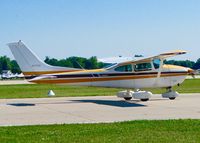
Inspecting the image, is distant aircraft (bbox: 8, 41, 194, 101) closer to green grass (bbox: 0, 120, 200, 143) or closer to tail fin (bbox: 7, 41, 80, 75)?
tail fin (bbox: 7, 41, 80, 75)

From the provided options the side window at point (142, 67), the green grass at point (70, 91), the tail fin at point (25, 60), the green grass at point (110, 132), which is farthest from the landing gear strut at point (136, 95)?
the green grass at point (110, 132)

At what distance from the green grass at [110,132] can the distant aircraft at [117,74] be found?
855 centimetres

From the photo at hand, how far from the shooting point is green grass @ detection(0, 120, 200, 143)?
914cm

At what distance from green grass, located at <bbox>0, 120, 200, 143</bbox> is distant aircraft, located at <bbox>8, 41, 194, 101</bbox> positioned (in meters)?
8.55

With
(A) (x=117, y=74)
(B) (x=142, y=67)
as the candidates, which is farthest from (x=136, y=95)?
(B) (x=142, y=67)

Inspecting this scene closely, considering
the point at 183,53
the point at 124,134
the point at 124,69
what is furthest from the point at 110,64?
the point at 124,134

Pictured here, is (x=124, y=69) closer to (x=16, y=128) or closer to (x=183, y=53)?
(x=183, y=53)

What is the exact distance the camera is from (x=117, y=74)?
69.4 ft

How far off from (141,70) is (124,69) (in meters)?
0.86

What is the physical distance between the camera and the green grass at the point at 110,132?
9.14m

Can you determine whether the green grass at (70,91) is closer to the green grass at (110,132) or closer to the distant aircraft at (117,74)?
the distant aircraft at (117,74)

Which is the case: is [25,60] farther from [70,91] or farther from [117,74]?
[70,91]

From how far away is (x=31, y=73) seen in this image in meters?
20.4

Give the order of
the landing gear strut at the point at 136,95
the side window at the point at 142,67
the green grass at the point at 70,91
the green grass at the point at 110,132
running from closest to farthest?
1. the green grass at the point at 110,132
2. the landing gear strut at the point at 136,95
3. the side window at the point at 142,67
4. the green grass at the point at 70,91
